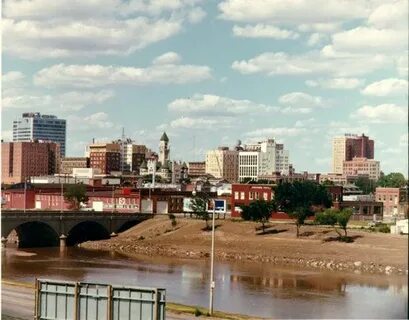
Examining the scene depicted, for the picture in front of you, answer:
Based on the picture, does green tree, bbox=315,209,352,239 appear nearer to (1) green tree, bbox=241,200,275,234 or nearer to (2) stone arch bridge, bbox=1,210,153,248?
(1) green tree, bbox=241,200,275,234

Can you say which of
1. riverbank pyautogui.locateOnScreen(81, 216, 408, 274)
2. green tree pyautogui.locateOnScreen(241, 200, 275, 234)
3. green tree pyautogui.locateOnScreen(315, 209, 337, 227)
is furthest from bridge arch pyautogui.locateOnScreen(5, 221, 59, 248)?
green tree pyautogui.locateOnScreen(315, 209, 337, 227)

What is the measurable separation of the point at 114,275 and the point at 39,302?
54.3 metres

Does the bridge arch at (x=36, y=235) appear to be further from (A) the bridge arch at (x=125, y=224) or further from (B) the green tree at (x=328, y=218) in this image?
(B) the green tree at (x=328, y=218)

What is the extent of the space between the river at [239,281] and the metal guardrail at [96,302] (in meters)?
26.7

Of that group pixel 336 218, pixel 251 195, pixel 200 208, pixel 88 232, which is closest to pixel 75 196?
pixel 88 232

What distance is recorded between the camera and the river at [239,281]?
5625 centimetres

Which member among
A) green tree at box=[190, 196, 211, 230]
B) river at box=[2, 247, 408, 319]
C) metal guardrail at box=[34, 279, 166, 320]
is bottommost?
river at box=[2, 247, 408, 319]

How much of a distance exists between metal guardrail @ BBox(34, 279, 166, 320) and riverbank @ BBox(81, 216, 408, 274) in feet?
200

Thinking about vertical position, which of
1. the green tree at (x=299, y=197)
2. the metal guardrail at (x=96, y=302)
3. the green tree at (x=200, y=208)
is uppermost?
the green tree at (x=299, y=197)

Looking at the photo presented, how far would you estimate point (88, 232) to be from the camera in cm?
11831

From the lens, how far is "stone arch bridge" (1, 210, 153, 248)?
4026 inches

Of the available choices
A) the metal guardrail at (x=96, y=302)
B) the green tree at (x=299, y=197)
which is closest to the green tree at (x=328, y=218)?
the green tree at (x=299, y=197)

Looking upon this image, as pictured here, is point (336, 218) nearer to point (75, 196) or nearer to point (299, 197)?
point (299, 197)

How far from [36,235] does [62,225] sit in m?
5.38
